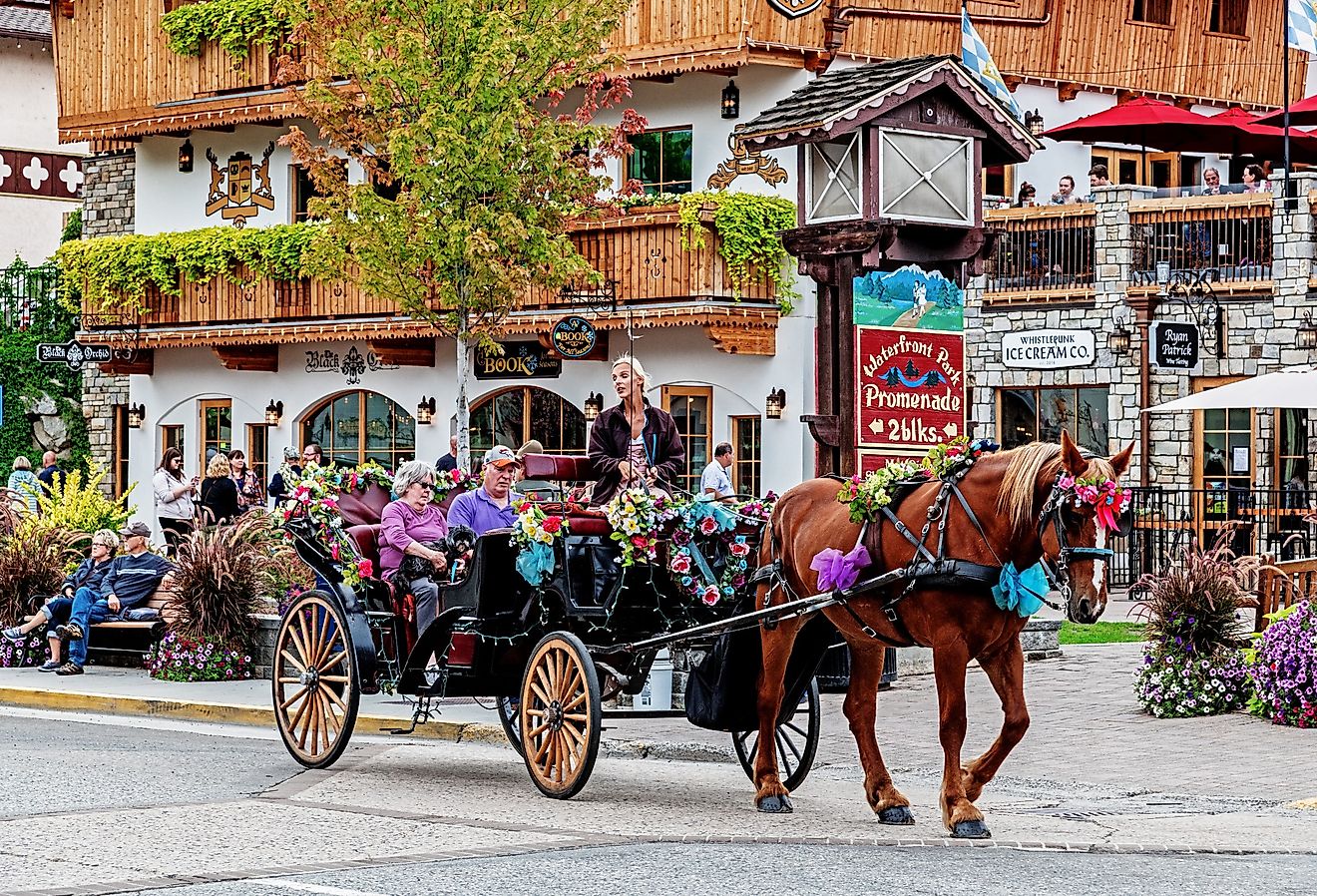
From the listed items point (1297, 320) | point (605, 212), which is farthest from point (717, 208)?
point (1297, 320)

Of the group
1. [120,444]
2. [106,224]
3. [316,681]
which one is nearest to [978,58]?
[106,224]

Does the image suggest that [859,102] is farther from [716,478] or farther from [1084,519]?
[716,478]

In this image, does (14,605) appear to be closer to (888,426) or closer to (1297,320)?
(888,426)

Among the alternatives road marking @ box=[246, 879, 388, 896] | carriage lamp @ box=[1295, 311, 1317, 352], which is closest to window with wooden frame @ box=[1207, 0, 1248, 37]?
carriage lamp @ box=[1295, 311, 1317, 352]

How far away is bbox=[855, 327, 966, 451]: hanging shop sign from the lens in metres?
17.0

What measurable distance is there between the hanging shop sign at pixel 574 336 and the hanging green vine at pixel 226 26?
6933 millimetres

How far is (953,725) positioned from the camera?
1011 centimetres

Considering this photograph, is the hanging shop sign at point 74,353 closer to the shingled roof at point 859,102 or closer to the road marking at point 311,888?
the shingled roof at point 859,102

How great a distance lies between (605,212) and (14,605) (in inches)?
423

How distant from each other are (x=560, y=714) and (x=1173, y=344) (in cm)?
1783

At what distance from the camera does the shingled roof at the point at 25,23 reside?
144 feet

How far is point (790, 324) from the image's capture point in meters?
28.9

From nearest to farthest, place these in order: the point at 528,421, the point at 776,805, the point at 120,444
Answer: the point at 776,805 → the point at 528,421 → the point at 120,444

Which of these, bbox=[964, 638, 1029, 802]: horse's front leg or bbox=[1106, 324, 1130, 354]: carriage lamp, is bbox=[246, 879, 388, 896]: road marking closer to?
bbox=[964, 638, 1029, 802]: horse's front leg
